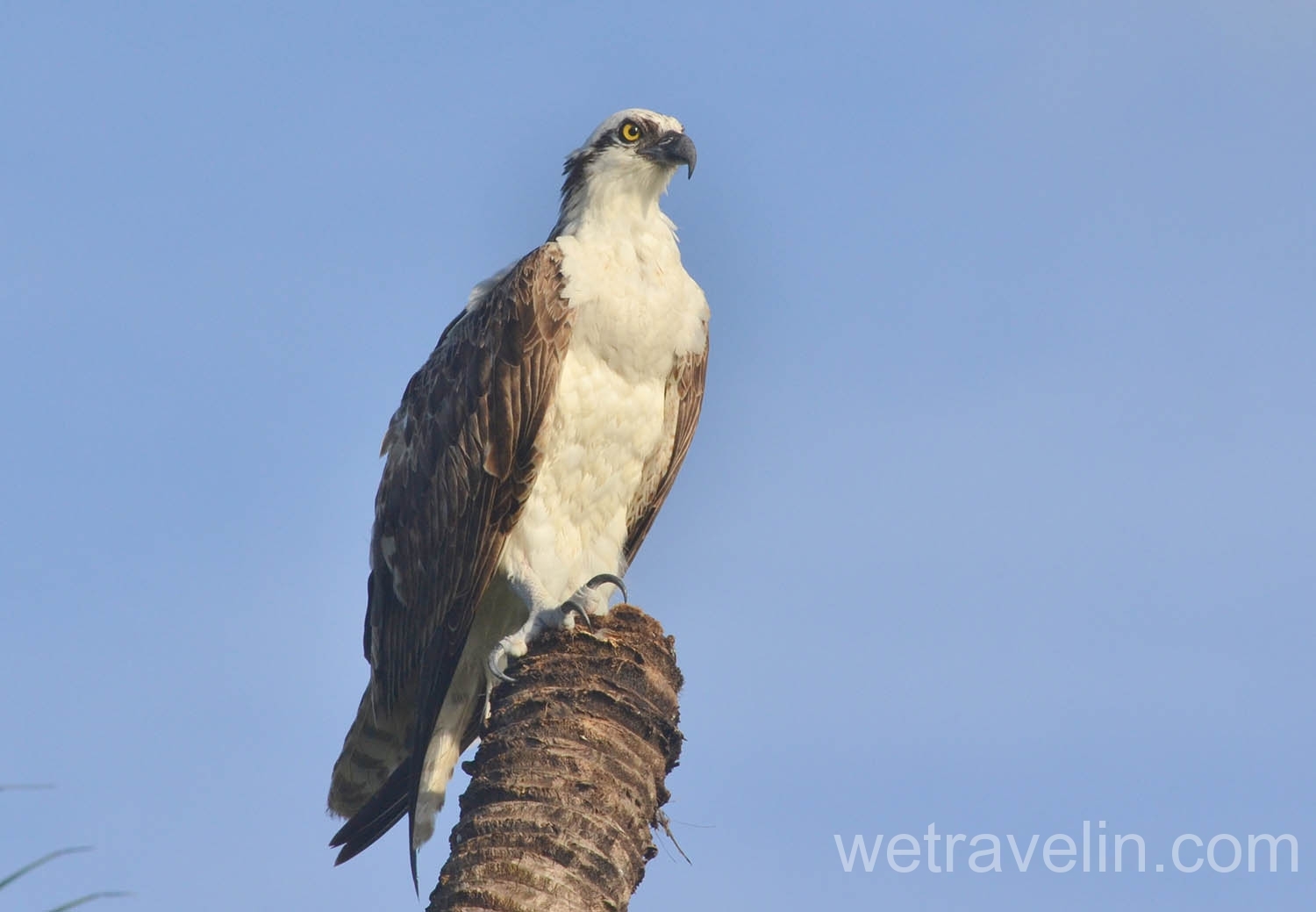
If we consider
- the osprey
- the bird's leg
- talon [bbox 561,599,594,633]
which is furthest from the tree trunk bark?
the osprey

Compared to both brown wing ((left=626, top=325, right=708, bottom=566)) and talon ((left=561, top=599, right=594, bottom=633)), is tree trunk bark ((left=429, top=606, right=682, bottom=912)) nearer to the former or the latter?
talon ((left=561, top=599, right=594, bottom=633))

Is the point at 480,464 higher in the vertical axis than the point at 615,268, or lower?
lower

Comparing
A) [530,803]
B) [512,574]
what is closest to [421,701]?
[512,574]

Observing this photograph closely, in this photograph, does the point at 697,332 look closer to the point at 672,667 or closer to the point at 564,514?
the point at 564,514

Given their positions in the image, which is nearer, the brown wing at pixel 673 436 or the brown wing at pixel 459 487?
the brown wing at pixel 459 487

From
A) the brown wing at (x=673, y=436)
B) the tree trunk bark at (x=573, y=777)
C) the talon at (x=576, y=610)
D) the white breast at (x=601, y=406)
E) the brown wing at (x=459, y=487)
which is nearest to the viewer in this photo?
the tree trunk bark at (x=573, y=777)

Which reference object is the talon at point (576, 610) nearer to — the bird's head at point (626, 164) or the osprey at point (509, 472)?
the osprey at point (509, 472)

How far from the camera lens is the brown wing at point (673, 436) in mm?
8820

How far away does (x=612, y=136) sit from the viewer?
936 centimetres

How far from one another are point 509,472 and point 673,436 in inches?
43.6

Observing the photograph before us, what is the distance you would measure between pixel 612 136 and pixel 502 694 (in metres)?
3.74

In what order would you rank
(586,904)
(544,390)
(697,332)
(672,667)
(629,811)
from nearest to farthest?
(586,904) < (629,811) < (672,667) < (544,390) < (697,332)

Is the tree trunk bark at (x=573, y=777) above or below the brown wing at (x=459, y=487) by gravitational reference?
below

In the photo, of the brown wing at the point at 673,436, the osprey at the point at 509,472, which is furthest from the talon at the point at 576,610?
the brown wing at the point at 673,436
